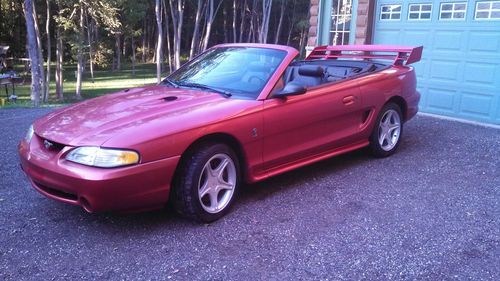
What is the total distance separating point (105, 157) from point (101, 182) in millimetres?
176

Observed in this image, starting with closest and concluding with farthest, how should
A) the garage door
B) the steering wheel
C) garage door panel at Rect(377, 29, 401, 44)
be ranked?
the steering wheel, the garage door, garage door panel at Rect(377, 29, 401, 44)

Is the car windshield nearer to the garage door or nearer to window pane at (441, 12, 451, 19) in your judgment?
the garage door

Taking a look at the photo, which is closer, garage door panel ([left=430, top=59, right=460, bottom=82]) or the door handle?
the door handle

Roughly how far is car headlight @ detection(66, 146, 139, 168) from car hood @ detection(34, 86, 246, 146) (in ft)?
0.20

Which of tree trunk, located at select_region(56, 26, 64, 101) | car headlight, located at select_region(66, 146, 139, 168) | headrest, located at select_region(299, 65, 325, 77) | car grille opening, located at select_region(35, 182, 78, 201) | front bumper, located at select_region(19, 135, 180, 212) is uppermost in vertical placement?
headrest, located at select_region(299, 65, 325, 77)

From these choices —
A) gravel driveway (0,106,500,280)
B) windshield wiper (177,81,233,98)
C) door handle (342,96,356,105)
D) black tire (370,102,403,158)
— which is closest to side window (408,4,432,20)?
black tire (370,102,403,158)

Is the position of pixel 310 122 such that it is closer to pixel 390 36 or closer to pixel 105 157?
pixel 105 157

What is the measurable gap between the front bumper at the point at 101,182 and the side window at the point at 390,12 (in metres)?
7.63

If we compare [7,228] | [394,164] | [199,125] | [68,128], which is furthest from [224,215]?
[394,164]

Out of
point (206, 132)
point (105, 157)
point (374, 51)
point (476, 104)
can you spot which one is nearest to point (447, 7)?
point (476, 104)

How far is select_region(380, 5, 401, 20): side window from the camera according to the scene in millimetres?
9500

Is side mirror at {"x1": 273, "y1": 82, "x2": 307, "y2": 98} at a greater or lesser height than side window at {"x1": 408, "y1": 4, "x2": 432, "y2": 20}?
lesser

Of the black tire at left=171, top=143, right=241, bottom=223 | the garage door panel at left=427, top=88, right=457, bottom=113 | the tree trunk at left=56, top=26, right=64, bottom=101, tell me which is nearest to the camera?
the black tire at left=171, top=143, right=241, bottom=223

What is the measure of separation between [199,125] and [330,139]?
173 cm
